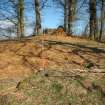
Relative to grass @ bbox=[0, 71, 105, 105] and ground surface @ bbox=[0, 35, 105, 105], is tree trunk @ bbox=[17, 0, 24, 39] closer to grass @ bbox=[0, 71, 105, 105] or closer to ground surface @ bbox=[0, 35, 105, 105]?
ground surface @ bbox=[0, 35, 105, 105]

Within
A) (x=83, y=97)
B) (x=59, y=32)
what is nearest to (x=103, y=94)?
(x=83, y=97)

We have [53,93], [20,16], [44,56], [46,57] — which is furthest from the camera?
[20,16]

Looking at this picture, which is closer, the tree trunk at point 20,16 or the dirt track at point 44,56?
the dirt track at point 44,56

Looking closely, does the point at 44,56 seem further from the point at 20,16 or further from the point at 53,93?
the point at 20,16

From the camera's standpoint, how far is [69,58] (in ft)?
41.0

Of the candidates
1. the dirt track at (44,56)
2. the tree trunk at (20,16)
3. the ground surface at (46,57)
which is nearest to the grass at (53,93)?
the ground surface at (46,57)

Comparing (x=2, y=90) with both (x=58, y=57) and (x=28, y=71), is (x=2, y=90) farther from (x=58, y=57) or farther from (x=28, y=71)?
(x=58, y=57)

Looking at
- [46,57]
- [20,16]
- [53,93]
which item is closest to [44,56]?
[46,57]

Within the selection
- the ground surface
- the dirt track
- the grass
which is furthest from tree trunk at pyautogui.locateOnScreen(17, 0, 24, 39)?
the grass

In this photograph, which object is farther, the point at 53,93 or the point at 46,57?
the point at 46,57

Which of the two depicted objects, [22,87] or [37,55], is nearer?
[22,87]

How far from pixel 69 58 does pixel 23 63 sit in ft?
5.43

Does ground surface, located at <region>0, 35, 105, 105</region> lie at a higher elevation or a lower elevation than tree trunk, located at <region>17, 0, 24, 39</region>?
lower

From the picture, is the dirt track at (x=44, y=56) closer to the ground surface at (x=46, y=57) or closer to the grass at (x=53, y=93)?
the ground surface at (x=46, y=57)
